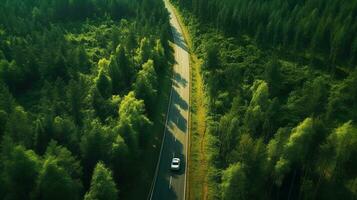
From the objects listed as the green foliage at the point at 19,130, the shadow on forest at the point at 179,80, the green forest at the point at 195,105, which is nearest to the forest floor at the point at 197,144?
the green forest at the point at 195,105

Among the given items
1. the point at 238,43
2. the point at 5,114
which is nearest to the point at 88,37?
the point at 238,43

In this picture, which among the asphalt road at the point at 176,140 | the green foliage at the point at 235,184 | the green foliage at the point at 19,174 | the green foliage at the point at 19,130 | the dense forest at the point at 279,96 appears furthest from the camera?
the asphalt road at the point at 176,140

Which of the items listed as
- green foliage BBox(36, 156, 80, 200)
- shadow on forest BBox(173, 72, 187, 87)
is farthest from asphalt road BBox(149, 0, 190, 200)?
green foliage BBox(36, 156, 80, 200)

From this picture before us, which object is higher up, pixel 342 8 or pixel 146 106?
pixel 342 8

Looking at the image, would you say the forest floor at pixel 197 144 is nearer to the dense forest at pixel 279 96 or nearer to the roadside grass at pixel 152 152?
the dense forest at pixel 279 96

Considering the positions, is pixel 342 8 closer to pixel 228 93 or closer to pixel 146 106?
pixel 228 93
